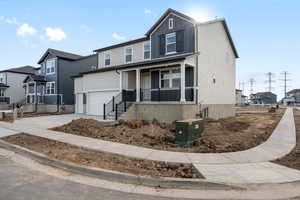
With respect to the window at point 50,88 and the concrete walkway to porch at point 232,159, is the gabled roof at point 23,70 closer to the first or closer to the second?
the window at point 50,88

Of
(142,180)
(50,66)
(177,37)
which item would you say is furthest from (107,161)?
(50,66)

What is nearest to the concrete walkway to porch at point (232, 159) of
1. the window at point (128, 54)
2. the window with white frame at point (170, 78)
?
the window with white frame at point (170, 78)

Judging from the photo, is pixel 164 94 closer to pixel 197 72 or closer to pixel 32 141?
pixel 197 72

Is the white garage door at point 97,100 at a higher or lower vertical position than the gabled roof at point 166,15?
lower

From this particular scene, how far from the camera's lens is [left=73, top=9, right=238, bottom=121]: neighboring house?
13.3m

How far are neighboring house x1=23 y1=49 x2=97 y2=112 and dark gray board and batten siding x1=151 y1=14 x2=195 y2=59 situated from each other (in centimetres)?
1484

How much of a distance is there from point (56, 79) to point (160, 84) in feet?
55.7

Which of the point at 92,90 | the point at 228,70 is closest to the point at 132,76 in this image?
the point at 92,90

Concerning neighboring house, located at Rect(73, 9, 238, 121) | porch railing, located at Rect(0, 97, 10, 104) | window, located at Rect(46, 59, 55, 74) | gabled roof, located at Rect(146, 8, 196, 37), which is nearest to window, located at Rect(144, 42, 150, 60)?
neighboring house, located at Rect(73, 9, 238, 121)

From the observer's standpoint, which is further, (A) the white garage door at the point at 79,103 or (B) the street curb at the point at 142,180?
(A) the white garage door at the point at 79,103

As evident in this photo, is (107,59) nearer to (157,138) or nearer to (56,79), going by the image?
(56,79)

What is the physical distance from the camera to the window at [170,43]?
15.3m

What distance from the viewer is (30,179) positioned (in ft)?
14.6

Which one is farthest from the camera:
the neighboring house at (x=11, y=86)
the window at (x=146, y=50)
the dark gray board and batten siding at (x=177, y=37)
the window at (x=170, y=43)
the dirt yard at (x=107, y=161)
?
the neighboring house at (x=11, y=86)
